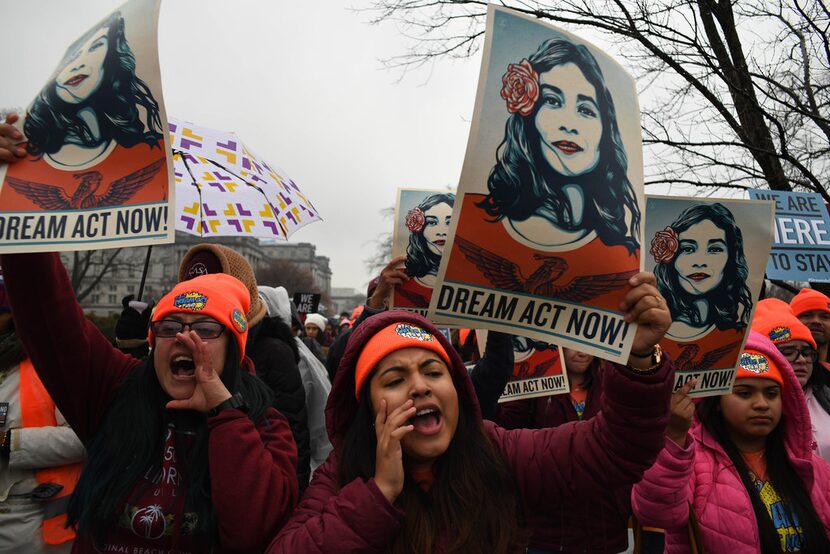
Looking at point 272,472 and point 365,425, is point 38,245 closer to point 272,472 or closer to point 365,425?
point 272,472

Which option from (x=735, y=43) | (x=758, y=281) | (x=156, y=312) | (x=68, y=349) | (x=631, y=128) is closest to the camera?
(x=631, y=128)

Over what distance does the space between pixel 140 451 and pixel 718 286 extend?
259 cm

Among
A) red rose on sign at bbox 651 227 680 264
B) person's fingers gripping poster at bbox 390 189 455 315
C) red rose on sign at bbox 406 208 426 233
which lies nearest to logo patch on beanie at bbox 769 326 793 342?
red rose on sign at bbox 651 227 680 264

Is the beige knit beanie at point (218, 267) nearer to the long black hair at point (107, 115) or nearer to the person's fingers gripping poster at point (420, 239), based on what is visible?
the person's fingers gripping poster at point (420, 239)

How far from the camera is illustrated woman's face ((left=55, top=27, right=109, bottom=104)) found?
2.03 m

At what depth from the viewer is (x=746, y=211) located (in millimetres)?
2941

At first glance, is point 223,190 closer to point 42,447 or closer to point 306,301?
point 42,447

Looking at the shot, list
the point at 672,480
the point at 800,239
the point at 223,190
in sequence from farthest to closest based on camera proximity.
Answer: the point at 800,239 → the point at 223,190 → the point at 672,480

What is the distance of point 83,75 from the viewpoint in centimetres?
205

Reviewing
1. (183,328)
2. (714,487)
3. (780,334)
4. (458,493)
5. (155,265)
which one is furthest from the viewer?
(155,265)

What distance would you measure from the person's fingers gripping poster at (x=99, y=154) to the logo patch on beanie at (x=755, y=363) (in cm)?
266

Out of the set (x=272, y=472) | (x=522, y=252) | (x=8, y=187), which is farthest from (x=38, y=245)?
(x=522, y=252)

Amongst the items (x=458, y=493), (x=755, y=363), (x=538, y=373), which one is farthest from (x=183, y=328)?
(x=755, y=363)

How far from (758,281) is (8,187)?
10.2 ft
